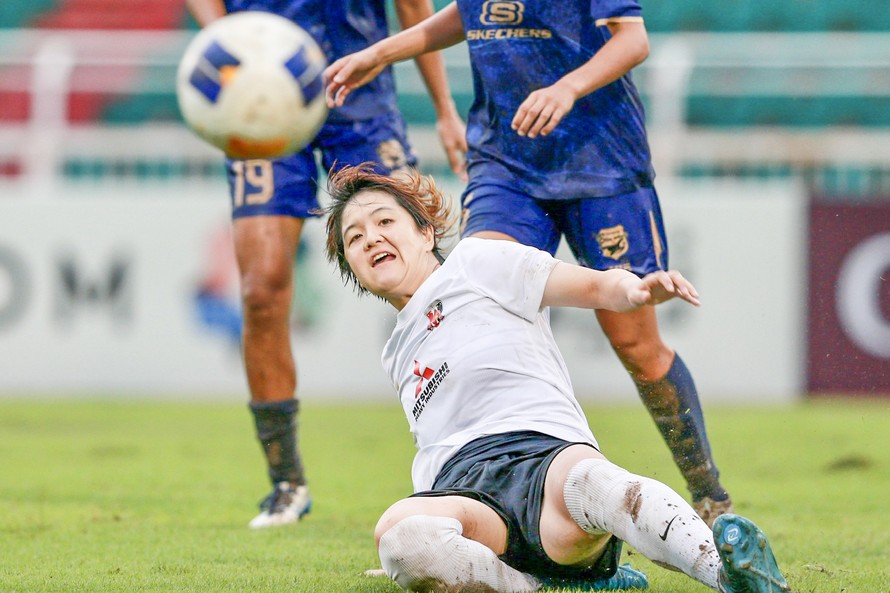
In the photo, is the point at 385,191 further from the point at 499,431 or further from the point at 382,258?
the point at 499,431

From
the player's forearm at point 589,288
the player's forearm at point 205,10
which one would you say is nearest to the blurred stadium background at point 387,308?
the player's forearm at point 205,10

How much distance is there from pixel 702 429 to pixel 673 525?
1.35 metres

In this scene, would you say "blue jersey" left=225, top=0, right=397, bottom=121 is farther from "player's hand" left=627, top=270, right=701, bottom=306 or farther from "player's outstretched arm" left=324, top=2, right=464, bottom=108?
"player's hand" left=627, top=270, right=701, bottom=306

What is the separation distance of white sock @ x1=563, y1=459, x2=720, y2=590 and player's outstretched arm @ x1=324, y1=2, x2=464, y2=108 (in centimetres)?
164

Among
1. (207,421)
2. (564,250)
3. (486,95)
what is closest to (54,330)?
(207,421)

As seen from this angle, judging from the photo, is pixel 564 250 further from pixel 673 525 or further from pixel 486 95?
pixel 673 525

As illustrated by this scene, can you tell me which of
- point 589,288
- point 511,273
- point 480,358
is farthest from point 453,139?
point 589,288

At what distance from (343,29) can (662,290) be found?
2366 millimetres

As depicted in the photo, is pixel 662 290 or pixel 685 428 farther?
pixel 685 428

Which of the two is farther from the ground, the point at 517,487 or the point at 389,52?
the point at 389,52

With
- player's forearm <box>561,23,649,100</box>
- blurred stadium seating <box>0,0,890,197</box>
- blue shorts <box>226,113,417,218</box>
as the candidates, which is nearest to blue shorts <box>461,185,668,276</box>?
player's forearm <box>561,23,649,100</box>

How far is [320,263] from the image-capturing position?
984cm

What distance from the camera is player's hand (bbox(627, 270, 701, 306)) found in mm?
2965

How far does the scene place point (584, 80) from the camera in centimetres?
391
